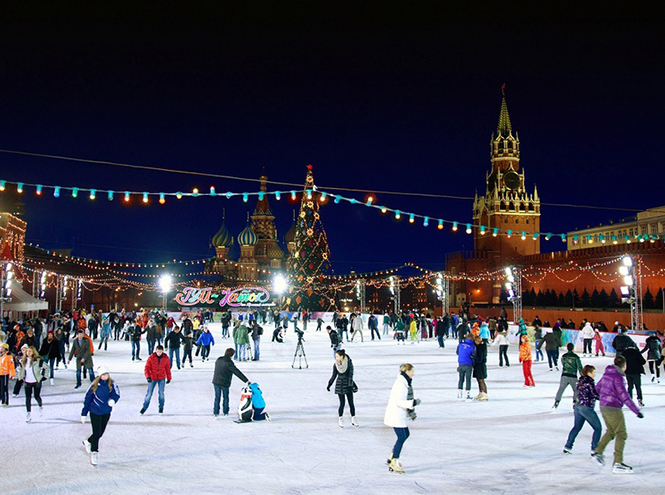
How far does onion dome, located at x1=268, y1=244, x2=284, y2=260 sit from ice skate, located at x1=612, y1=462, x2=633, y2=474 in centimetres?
10225

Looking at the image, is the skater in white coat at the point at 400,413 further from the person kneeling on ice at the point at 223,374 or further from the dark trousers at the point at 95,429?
the person kneeling on ice at the point at 223,374

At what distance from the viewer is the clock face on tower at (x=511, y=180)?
9800 cm

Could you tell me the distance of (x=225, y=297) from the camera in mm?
46062

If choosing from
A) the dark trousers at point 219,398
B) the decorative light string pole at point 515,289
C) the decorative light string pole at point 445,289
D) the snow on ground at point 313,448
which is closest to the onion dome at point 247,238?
the decorative light string pole at point 445,289

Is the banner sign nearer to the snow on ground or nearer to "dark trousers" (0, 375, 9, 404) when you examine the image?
the snow on ground

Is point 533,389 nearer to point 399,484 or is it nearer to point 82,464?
point 399,484

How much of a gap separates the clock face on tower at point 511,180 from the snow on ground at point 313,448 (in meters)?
89.2

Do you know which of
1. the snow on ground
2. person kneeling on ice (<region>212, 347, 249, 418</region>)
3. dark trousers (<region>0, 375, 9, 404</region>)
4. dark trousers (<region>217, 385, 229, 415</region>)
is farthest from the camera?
dark trousers (<region>0, 375, 9, 404</region>)

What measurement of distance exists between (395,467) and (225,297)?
1599 inches

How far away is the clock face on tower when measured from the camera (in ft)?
322

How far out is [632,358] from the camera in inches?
403

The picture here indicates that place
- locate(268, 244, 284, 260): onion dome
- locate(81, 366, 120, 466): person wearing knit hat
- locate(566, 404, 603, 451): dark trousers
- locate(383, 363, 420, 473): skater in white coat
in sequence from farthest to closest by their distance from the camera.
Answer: locate(268, 244, 284, 260): onion dome
locate(566, 404, 603, 451): dark trousers
locate(81, 366, 120, 466): person wearing knit hat
locate(383, 363, 420, 473): skater in white coat

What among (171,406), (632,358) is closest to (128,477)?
(171,406)

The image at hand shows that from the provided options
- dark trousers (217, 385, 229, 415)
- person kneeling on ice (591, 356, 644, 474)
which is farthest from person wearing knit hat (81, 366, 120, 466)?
person kneeling on ice (591, 356, 644, 474)
